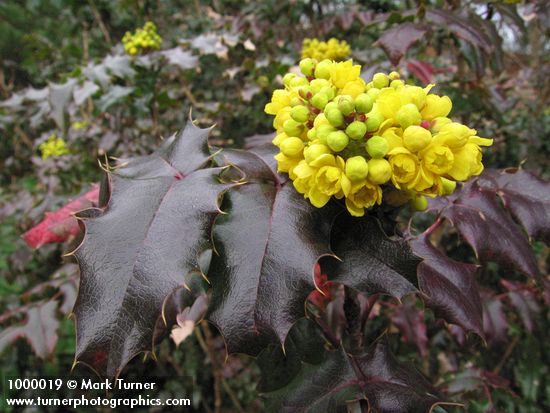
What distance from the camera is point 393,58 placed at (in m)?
1.11

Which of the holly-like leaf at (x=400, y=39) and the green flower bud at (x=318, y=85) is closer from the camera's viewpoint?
the green flower bud at (x=318, y=85)

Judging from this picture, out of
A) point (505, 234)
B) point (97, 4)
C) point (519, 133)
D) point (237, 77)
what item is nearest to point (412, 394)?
point (505, 234)

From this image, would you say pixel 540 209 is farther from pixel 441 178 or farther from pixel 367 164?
pixel 367 164

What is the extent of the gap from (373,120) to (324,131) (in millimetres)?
66

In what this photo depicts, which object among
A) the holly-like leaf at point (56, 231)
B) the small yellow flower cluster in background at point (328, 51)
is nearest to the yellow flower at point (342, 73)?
the holly-like leaf at point (56, 231)

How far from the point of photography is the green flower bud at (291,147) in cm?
59

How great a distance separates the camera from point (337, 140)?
54cm

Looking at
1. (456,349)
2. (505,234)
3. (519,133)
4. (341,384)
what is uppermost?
(505,234)

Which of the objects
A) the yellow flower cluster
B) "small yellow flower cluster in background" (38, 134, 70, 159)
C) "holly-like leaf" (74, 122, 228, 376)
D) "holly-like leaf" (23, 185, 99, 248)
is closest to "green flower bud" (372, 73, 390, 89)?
the yellow flower cluster

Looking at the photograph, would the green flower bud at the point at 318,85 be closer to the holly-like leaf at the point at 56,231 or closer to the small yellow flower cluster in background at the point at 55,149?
the holly-like leaf at the point at 56,231

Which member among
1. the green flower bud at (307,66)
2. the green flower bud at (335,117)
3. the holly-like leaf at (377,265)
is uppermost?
the green flower bud at (307,66)

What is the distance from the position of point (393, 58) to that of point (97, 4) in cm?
232

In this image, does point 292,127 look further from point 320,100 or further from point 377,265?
point 377,265

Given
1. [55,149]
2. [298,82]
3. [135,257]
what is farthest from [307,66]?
[55,149]
